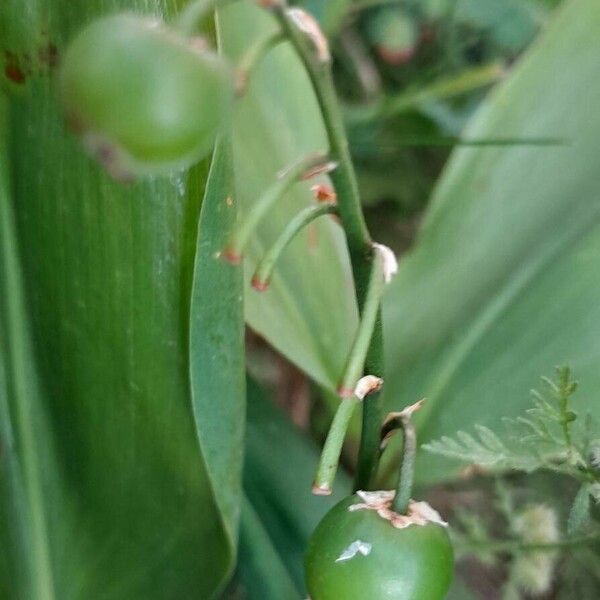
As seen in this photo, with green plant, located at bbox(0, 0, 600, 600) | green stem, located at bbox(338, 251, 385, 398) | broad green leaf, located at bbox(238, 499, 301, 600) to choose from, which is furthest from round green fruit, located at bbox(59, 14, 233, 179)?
broad green leaf, located at bbox(238, 499, 301, 600)

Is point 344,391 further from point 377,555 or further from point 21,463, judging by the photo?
point 21,463

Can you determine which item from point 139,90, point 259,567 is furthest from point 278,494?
point 139,90

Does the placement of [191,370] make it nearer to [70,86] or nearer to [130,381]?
[130,381]

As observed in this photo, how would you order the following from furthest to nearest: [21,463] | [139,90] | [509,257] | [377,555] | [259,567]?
1. [509,257]
2. [259,567]
3. [21,463]
4. [377,555]
5. [139,90]

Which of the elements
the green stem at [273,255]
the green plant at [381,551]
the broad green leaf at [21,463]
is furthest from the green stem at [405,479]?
the broad green leaf at [21,463]

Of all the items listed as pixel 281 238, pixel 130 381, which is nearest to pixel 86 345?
pixel 130 381

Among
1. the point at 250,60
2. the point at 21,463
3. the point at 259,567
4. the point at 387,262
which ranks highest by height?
the point at 250,60
